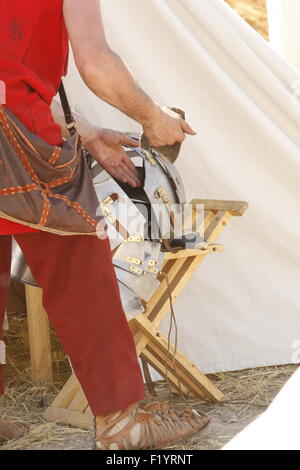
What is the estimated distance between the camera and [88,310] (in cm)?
207

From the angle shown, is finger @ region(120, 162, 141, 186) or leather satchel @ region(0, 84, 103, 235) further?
finger @ region(120, 162, 141, 186)

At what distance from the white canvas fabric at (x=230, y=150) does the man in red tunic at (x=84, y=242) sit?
877 millimetres

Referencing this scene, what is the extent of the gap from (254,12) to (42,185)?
7.41m

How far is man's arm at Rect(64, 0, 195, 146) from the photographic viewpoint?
1938 millimetres

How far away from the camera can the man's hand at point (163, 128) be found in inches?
83.7

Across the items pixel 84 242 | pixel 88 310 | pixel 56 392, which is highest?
pixel 84 242

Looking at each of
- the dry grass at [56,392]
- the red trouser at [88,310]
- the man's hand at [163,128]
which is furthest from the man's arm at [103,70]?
the dry grass at [56,392]

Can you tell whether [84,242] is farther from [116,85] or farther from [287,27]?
[287,27]

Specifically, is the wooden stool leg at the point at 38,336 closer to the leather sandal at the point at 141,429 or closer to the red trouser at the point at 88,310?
the leather sandal at the point at 141,429

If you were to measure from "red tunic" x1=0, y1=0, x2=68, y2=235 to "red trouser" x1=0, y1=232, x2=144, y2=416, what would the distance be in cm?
10

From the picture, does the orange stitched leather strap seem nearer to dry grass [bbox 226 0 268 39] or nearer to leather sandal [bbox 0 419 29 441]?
leather sandal [bbox 0 419 29 441]

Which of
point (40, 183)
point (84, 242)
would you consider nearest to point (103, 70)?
point (40, 183)

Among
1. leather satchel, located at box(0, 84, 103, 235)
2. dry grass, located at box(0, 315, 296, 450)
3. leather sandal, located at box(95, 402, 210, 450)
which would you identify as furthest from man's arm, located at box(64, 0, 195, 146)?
dry grass, located at box(0, 315, 296, 450)
